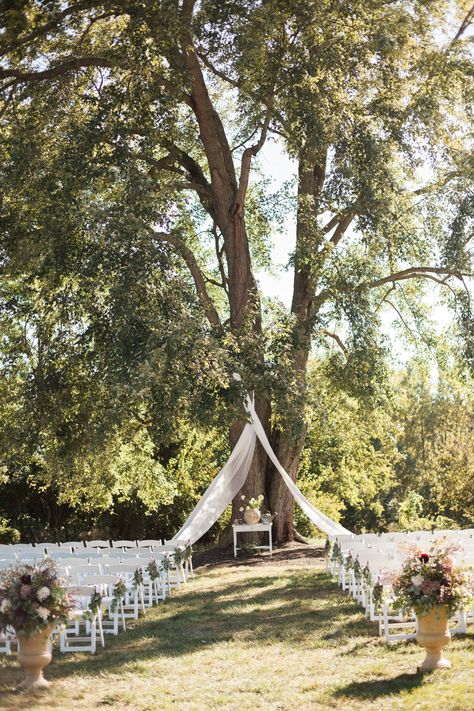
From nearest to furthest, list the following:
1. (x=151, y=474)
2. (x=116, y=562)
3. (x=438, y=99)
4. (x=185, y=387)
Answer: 1. (x=116, y=562)
2. (x=185, y=387)
3. (x=438, y=99)
4. (x=151, y=474)

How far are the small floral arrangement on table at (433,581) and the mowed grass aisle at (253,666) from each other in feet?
1.77

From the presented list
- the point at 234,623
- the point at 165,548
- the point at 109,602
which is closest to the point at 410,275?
the point at 165,548

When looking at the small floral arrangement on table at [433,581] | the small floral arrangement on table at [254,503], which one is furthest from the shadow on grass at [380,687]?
the small floral arrangement on table at [254,503]

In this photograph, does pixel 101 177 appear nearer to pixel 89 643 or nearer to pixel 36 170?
pixel 36 170

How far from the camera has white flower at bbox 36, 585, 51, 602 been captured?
289 inches

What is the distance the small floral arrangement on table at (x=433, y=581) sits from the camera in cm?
732

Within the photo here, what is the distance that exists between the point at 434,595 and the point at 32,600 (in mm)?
3173

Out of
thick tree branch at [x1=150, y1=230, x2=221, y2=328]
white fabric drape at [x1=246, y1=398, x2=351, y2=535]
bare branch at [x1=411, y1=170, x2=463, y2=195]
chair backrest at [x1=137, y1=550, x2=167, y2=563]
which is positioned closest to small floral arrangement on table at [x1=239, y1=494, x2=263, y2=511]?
white fabric drape at [x1=246, y1=398, x2=351, y2=535]

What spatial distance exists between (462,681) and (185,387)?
598 cm

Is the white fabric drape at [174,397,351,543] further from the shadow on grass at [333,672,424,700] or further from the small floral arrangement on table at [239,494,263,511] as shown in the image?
the shadow on grass at [333,672,424,700]

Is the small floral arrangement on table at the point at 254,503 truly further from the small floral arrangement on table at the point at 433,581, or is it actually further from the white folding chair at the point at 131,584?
the small floral arrangement on table at the point at 433,581

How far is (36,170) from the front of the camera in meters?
14.2

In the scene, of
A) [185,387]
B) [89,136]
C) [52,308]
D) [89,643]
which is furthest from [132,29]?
[89,643]

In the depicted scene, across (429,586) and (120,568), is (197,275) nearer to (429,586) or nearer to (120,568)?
(120,568)
